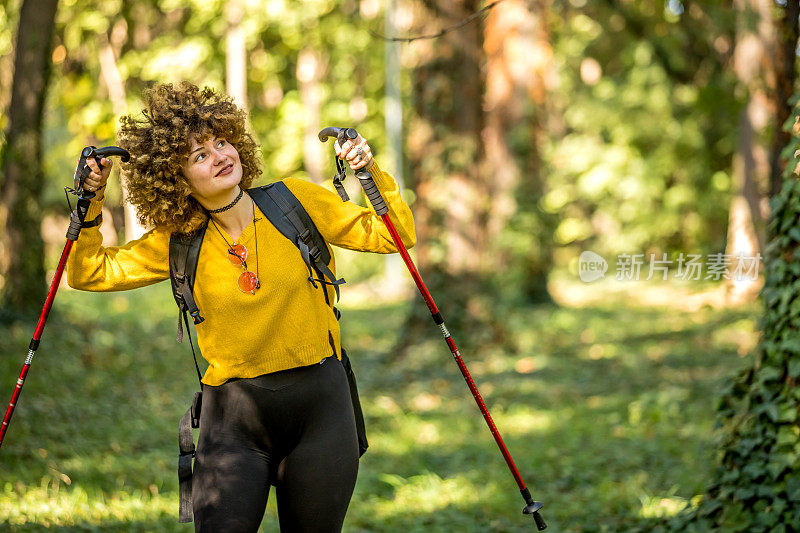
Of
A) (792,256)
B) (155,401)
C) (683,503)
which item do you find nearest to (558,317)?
(155,401)

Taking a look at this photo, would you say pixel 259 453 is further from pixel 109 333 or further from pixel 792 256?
pixel 109 333

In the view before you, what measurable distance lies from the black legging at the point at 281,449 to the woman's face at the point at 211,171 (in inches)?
27.5

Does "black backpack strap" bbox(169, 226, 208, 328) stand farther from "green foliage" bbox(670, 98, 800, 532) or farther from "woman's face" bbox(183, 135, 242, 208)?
"green foliage" bbox(670, 98, 800, 532)

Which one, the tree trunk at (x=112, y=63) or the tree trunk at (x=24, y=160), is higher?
the tree trunk at (x=112, y=63)

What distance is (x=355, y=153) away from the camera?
3.31 metres

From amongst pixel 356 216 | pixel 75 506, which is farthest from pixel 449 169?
pixel 356 216

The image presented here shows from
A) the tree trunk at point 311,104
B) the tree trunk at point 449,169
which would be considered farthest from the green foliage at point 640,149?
the tree trunk at point 449,169

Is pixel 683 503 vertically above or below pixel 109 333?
below

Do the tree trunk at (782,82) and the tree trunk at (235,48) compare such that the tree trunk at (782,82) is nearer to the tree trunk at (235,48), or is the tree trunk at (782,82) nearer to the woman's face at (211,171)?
the woman's face at (211,171)

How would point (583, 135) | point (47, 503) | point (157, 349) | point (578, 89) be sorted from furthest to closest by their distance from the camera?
point (578, 89) < point (583, 135) < point (157, 349) < point (47, 503)

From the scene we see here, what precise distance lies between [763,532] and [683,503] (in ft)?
5.11

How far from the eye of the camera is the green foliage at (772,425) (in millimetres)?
4270

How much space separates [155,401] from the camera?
9.32 meters

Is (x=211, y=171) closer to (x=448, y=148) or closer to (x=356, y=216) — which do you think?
(x=356, y=216)
